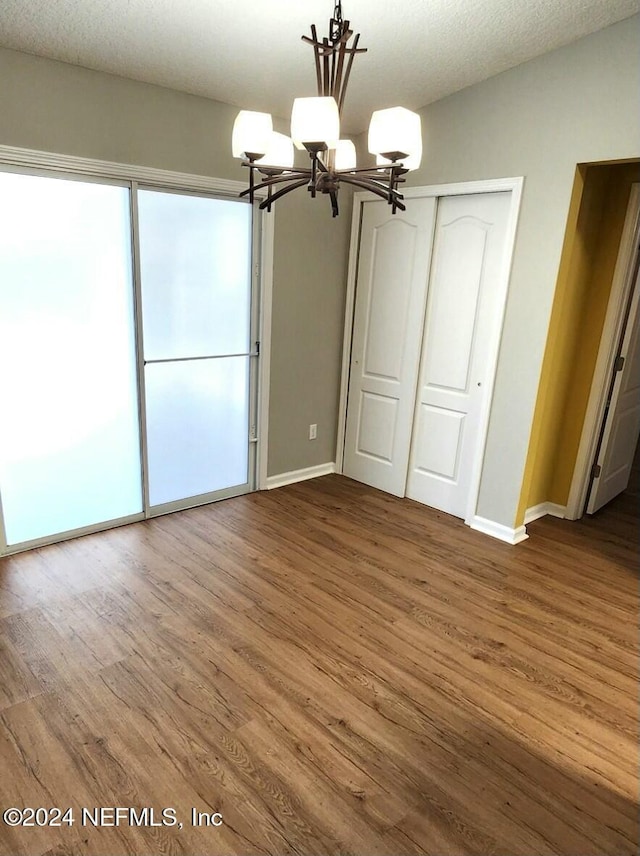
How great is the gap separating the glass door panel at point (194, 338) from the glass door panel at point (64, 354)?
148mm

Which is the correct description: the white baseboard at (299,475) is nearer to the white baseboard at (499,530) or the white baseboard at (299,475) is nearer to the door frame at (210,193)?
the door frame at (210,193)

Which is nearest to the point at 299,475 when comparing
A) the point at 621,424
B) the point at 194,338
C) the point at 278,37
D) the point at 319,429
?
the point at 319,429

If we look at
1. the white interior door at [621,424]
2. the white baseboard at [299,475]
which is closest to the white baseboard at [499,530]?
the white interior door at [621,424]

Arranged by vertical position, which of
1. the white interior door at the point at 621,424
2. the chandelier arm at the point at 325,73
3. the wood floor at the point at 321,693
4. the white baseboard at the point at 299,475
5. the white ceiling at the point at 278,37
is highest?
the white ceiling at the point at 278,37

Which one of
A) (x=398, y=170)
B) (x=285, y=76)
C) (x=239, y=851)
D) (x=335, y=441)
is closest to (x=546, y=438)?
(x=335, y=441)

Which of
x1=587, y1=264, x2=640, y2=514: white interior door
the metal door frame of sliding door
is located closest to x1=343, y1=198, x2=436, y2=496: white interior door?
the metal door frame of sliding door

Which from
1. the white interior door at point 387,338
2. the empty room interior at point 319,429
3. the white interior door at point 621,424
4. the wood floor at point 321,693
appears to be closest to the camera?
the wood floor at point 321,693

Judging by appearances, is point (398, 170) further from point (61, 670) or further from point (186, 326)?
point (61, 670)

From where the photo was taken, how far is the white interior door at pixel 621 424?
3.67m

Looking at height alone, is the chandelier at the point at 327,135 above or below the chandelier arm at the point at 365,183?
above

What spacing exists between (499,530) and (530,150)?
7.46 feet

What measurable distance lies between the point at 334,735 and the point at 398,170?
2035mm

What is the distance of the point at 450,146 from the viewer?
346cm

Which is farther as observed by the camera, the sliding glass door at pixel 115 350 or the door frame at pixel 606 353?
the door frame at pixel 606 353
